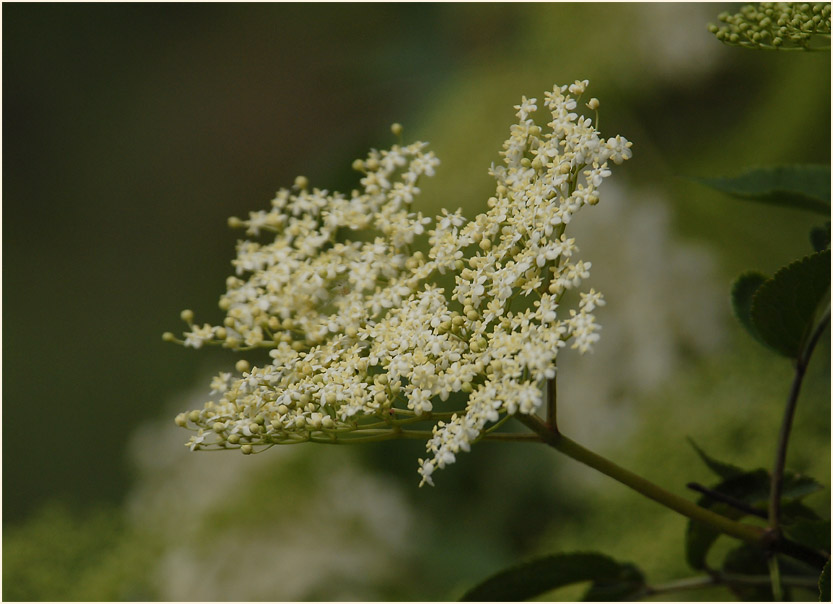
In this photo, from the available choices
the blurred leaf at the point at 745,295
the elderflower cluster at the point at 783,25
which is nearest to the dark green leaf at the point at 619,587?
the blurred leaf at the point at 745,295

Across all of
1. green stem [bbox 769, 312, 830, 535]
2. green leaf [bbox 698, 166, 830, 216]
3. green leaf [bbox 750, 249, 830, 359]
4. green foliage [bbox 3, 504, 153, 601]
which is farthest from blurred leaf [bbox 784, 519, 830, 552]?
green foliage [bbox 3, 504, 153, 601]

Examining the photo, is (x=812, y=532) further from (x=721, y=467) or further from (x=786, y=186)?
(x=786, y=186)

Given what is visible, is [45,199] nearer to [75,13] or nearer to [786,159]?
Answer: [75,13]

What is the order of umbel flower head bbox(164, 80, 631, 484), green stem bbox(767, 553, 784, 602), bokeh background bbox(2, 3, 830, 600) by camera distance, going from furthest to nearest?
bokeh background bbox(2, 3, 830, 600) < green stem bbox(767, 553, 784, 602) < umbel flower head bbox(164, 80, 631, 484)

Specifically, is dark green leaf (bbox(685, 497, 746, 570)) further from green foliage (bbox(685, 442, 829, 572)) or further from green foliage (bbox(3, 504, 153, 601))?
green foliage (bbox(3, 504, 153, 601))

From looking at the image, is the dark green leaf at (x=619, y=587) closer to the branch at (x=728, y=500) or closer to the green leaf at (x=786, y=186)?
the branch at (x=728, y=500)

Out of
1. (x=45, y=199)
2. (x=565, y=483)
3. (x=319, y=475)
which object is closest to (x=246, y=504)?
(x=319, y=475)

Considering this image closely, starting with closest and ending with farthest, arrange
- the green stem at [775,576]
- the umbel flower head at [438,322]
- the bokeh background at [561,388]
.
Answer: the umbel flower head at [438,322] < the green stem at [775,576] < the bokeh background at [561,388]
